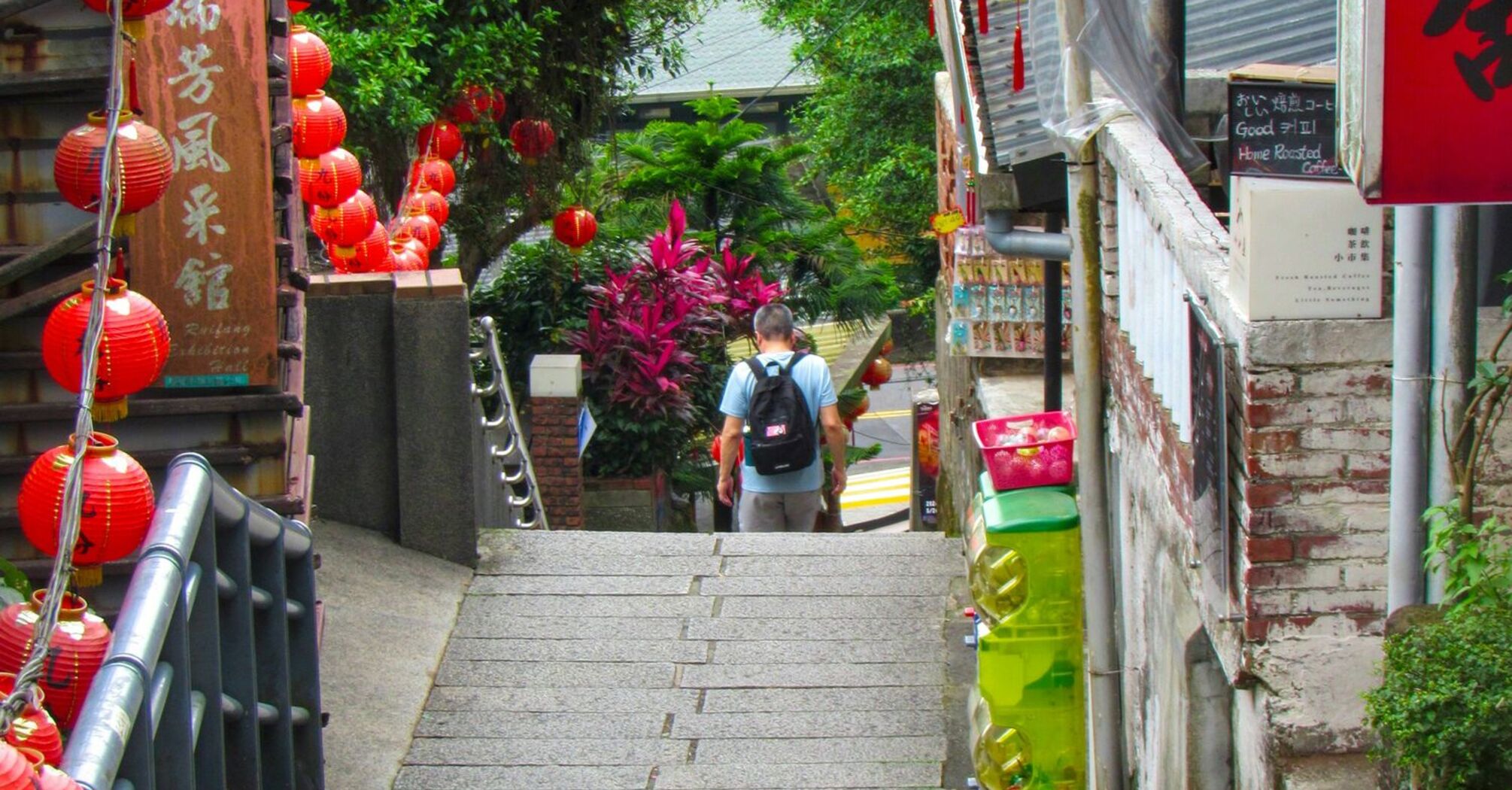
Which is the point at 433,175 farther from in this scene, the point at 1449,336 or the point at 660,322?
the point at 1449,336

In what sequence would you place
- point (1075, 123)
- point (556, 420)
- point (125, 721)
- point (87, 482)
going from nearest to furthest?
point (125, 721) < point (87, 482) < point (1075, 123) < point (556, 420)

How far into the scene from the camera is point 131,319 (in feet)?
18.2

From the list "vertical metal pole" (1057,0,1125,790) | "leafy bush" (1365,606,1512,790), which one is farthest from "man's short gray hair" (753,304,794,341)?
"leafy bush" (1365,606,1512,790)

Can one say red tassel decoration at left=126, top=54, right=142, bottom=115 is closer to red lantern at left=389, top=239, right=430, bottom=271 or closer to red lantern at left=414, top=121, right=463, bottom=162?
red lantern at left=389, top=239, right=430, bottom=271

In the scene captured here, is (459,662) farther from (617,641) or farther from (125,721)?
(125,721)

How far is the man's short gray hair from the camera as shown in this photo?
30.6 ft

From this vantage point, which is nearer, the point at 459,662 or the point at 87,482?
the point at 87,482

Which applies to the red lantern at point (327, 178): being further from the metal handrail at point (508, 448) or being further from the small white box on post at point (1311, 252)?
the small white box on post at point (1311, 252)

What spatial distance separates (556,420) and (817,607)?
4931 mm

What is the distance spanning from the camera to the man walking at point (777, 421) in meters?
9.20


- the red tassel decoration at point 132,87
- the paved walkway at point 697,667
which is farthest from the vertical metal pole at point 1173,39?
A: the red tassel decoration at point 132,87

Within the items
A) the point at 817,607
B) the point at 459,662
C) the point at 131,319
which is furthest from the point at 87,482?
the point at 817,607

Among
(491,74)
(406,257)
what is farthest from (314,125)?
(491,74)

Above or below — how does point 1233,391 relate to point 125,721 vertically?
above
